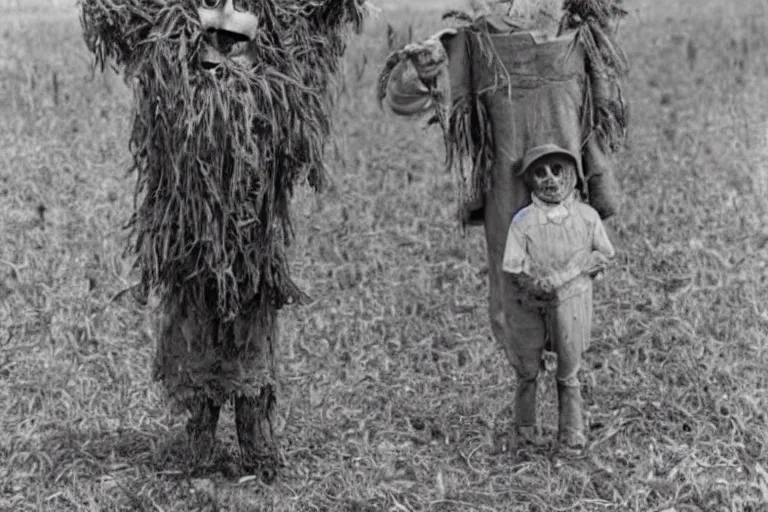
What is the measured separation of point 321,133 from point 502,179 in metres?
0.81

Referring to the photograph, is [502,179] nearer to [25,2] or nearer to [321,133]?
[321,133]

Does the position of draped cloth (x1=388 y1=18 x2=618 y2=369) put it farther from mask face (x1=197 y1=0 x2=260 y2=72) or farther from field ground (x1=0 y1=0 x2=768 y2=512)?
mask face (x1=197 y1=0 x2=260 y2=72)

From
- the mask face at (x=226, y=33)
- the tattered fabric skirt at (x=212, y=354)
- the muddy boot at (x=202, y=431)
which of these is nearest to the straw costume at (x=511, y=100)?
the mask face at (x=226, y=33)

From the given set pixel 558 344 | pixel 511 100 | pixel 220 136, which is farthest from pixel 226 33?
pixel 558 344

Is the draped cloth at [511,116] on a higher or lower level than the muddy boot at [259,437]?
higher

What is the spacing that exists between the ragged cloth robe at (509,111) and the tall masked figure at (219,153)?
502mm

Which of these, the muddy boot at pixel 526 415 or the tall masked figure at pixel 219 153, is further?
the muddy boot at pixel 526 415

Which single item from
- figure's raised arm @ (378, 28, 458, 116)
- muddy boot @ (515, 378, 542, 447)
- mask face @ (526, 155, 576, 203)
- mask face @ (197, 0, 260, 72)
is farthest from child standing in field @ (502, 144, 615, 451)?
mask face @ (197, 0, 260, 72)

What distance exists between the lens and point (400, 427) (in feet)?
17.0

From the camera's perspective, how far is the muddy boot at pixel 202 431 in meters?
4.49

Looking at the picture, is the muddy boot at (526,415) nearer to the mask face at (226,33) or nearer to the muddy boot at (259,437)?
the muddy boot at (259,437)

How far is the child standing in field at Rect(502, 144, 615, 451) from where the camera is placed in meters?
4.47

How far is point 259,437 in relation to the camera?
179 inches

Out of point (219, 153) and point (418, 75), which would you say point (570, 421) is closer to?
point (418, 75)
